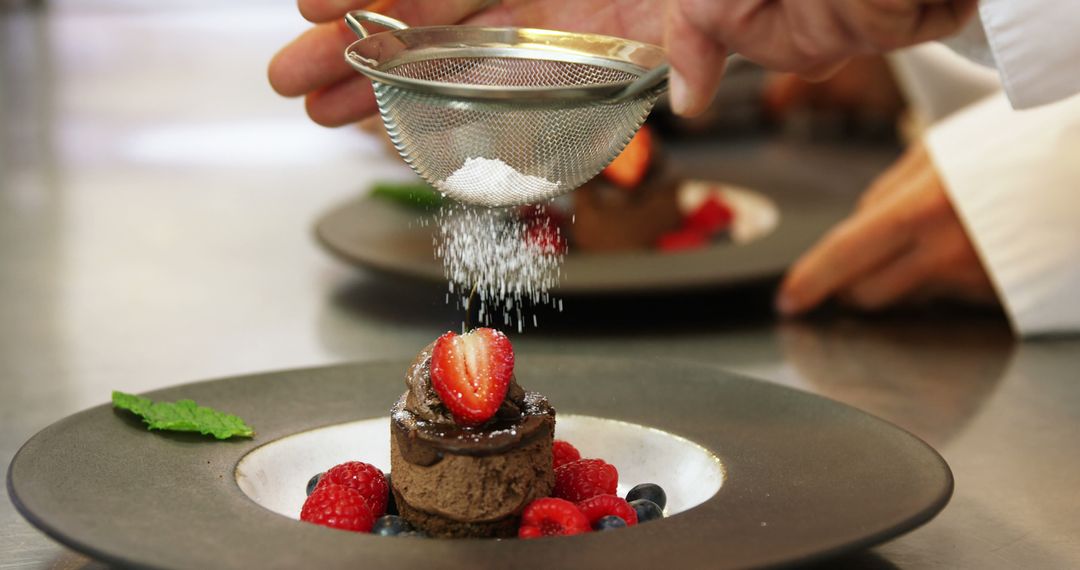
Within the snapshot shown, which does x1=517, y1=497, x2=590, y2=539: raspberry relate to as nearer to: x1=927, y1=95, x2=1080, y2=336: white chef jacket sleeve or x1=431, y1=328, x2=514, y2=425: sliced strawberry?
x1=431, y1=328, x2=514, y2=425: sliced strawberry

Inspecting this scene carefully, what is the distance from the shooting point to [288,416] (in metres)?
1.42

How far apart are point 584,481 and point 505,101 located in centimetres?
37

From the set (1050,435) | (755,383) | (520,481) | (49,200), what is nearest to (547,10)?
(755,383)

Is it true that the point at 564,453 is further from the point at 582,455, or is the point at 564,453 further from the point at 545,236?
the point at 545,236

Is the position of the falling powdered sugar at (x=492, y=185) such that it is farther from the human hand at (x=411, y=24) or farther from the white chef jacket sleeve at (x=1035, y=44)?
the white chef jacket sleeve at (x=1035, y=44)

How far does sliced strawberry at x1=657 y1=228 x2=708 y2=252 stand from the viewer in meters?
2.56

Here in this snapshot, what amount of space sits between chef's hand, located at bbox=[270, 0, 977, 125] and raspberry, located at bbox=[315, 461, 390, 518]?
0.45 meters

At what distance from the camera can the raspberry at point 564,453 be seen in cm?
139

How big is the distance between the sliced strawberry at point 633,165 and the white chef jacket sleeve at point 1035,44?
1088 mm

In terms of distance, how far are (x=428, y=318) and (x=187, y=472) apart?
0.86m

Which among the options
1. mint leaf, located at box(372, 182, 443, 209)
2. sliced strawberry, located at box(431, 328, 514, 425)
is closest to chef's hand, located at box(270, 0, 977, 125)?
sliced strawberry, located at box(431, 328, 514, 425)

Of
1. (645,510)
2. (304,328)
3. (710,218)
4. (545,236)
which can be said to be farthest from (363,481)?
(710,218)

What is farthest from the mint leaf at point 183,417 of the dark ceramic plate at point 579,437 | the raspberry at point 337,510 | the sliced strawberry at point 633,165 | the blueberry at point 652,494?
the sliced strawberry at point 633,165

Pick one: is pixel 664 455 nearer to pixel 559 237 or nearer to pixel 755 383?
pixel 755 383
